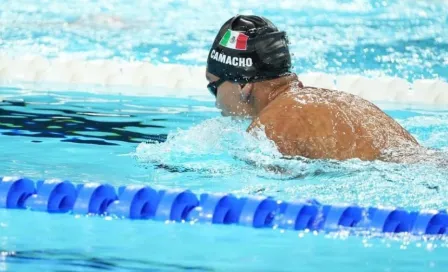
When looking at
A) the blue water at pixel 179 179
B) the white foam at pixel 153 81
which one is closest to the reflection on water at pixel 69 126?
the blue water at pixel 179 179

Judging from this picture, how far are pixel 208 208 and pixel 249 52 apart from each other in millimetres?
976

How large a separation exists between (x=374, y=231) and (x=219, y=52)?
4.30ft

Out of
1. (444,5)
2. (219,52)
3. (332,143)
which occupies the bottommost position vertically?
(332,143)

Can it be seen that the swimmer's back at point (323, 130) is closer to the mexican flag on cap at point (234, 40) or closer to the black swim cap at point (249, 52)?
the black swim cap at point (249, 52)

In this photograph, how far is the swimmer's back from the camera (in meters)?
3.54

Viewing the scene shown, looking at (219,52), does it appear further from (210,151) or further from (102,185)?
(102,185)

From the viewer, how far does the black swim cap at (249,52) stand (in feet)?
12.7

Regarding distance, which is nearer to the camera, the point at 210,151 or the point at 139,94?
the point at 210,151

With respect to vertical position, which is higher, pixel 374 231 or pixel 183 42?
pixel 183 42

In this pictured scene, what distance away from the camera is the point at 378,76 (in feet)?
32.1

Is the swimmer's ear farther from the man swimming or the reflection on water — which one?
the reflection on water

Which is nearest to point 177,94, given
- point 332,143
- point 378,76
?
point 378,76

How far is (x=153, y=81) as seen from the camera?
8.53 meters

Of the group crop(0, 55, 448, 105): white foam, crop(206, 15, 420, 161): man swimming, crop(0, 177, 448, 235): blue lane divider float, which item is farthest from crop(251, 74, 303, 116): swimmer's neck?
crop(0, 55, 448, 105): white foam
